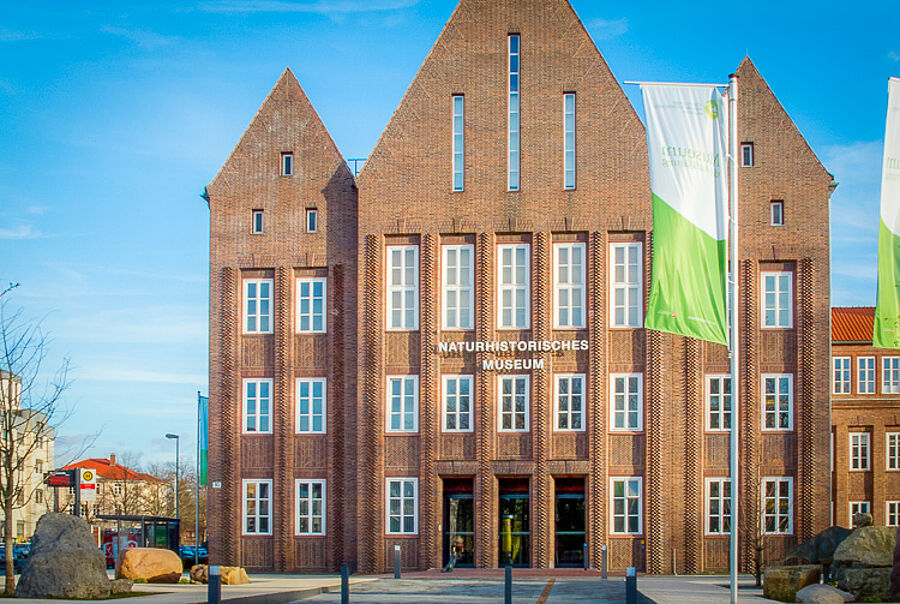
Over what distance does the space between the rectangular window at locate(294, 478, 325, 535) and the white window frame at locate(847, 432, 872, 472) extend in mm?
34300

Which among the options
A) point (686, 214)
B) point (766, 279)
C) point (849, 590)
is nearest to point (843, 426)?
point (766, 279)

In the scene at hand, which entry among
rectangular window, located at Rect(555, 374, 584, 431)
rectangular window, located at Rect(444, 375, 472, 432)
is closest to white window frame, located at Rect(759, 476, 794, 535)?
rectangular window, located at Rect(555, 374, 584, 431)

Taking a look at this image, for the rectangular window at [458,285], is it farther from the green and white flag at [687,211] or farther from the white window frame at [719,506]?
the green and white flag at [687,211]

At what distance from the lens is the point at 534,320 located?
148 feet

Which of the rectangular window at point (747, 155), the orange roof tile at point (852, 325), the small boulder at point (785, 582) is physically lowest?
the small boulder at point (785, 582)

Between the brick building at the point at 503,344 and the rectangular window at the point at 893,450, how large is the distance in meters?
24.6

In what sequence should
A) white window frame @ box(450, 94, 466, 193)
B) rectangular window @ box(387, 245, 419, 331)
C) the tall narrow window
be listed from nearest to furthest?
rectangular window @ box(387, 245, 419, 331) < the tall narrow window < white window frame @ box(450, 94, 466, 193)

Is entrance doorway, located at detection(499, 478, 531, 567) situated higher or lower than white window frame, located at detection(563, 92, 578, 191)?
lower

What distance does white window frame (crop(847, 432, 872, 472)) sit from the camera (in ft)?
218

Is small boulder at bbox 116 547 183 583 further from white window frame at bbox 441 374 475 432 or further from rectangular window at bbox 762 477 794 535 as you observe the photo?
rectangular window at bbox 762 477 794 535

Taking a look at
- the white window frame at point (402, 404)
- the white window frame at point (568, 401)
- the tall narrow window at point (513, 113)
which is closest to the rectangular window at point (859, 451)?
the white window frame at point (568, 401)

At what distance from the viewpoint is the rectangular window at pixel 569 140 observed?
1812 inches

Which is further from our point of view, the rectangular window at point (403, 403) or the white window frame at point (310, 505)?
the white window frame at point (310, 505)

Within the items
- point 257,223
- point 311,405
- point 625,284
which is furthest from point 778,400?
point 257,223
